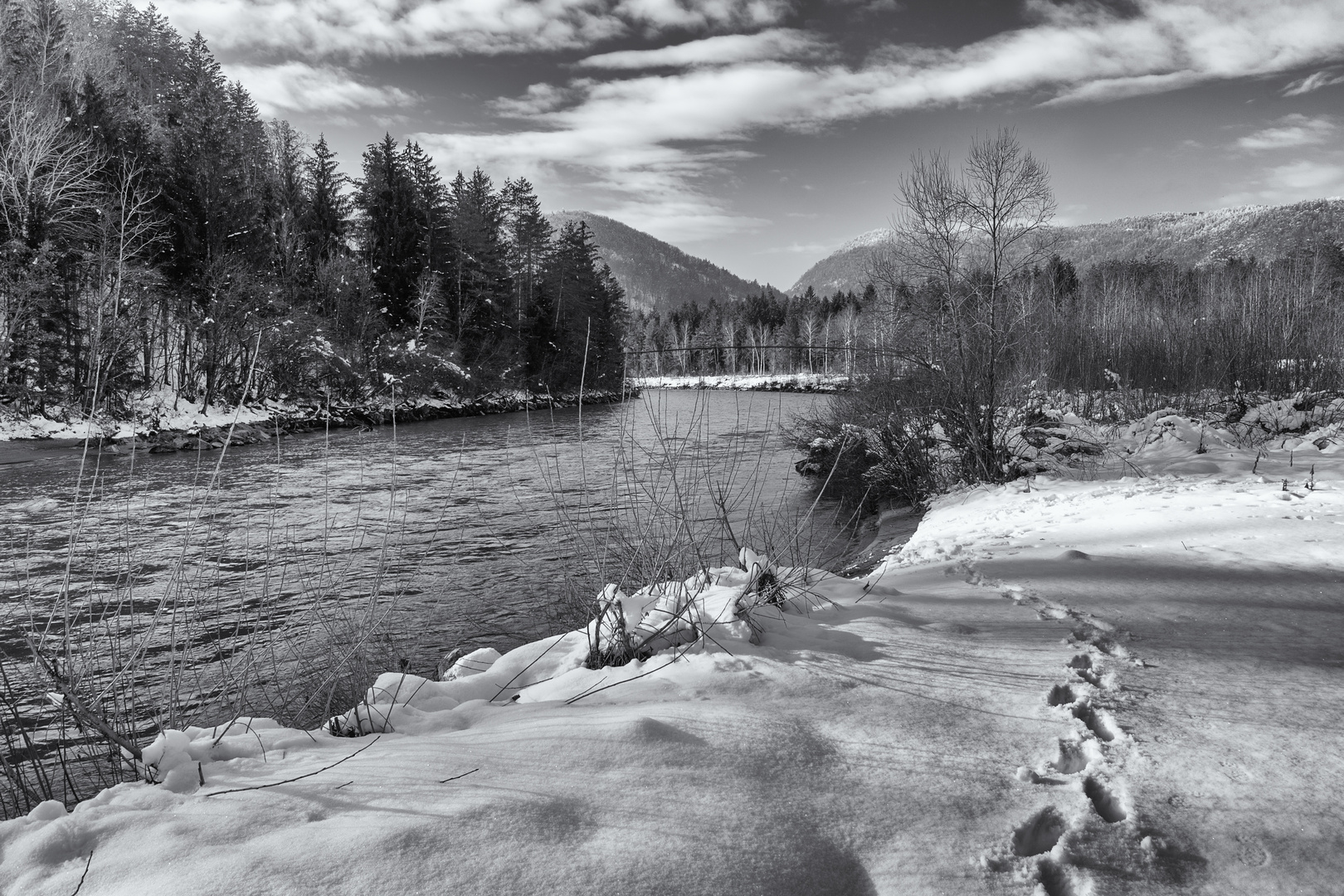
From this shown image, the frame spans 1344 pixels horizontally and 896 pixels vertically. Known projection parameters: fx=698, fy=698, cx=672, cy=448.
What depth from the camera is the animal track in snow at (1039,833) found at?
1.74 metres

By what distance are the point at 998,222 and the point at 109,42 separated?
42.1m

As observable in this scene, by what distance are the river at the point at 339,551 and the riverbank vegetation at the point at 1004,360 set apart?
1434 millimetres

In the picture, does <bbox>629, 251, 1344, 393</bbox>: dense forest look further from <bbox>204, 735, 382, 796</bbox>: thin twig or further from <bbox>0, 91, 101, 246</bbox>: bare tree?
<bbox>0, 91, 101, 246</bbox>: bare tree

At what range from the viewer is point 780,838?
1.73m

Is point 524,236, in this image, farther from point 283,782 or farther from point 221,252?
point 283,782

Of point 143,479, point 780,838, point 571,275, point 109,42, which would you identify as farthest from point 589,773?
point 109,42

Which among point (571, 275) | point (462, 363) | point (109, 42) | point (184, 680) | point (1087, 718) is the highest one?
point (109, 42)

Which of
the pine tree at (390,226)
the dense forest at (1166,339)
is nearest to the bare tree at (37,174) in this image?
the pine tree at (390,226)

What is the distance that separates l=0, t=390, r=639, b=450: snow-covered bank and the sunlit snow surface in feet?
23.5

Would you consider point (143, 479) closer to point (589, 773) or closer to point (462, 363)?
point (589, 773)

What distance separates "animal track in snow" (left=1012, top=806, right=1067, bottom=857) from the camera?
174 cm

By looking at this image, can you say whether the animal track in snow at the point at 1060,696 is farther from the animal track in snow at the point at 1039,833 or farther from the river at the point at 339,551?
the river at the point at 339,551

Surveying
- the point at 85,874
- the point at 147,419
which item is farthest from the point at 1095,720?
the point at 147,419

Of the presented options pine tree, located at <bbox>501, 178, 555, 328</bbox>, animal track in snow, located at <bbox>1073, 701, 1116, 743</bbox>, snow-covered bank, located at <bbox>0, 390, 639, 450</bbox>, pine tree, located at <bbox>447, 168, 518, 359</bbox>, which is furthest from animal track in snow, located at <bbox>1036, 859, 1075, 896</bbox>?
pine tree, located at <bbox>501, 178, 555, 328</bbox>
